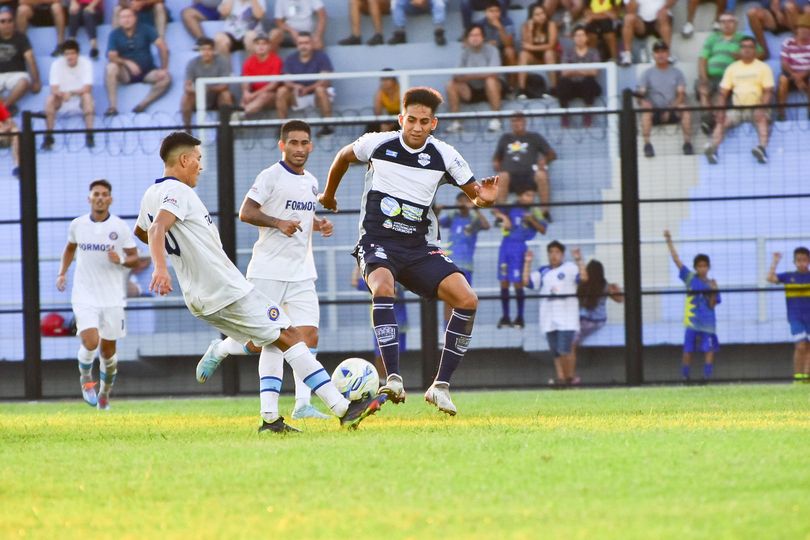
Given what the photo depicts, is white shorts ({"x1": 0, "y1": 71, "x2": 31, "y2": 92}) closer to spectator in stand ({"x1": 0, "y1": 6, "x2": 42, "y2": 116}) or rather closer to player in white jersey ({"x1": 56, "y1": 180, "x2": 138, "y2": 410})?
spectator in stand ({"x1": 0, "y1": 6, "x2": 42, "y2": 116})

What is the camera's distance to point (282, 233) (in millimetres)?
10430

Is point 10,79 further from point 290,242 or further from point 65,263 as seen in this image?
point 290,242

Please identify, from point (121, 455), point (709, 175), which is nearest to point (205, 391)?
point (709, 175)

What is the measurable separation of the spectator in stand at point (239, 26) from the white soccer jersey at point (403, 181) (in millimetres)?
10120

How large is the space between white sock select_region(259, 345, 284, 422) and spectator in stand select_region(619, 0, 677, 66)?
11.0 metres

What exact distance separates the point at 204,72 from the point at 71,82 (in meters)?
2.00

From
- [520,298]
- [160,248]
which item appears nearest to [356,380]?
[160,248]

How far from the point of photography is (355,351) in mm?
15469

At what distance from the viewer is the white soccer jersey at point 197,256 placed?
8.50 metres

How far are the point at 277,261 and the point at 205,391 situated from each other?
5153 mm

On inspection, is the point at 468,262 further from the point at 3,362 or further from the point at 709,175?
the point at 3,362

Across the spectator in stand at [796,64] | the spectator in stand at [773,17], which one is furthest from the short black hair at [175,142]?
the spectator in stand at [773,17]

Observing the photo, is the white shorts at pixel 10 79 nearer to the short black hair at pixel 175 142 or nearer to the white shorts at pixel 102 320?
the white shorts at pixel 102 320

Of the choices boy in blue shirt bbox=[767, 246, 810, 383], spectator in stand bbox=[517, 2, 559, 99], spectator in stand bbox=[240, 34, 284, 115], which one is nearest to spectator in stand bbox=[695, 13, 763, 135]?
spectator in stand bbox=[517, 2, 559, 99]
